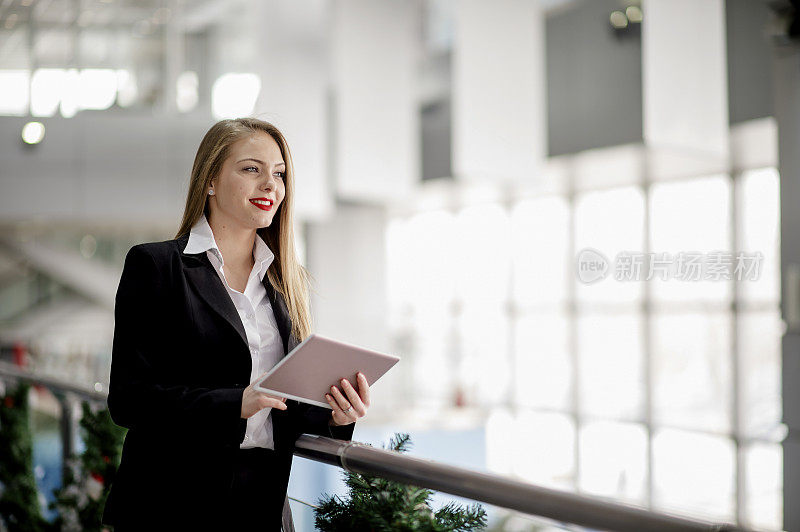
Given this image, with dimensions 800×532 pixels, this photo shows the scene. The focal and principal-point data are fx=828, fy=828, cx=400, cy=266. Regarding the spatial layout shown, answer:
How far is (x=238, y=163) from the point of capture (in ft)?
6.90

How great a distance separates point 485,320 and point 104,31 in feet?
25.9

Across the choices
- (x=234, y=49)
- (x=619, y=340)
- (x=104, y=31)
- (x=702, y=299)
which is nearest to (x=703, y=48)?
(x=702, y=299)

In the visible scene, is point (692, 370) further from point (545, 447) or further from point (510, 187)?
point (510, 187)

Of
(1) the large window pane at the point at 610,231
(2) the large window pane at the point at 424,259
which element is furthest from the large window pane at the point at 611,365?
(2) the large window pane at the point at 424,259

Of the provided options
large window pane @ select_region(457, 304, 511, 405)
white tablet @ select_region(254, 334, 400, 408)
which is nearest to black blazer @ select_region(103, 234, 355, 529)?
white tablet @ select_region(254, 334, 400, 408)

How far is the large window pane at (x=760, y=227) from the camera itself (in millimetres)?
9875

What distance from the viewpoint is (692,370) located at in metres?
10.9

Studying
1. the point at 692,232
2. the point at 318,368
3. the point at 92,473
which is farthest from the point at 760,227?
the point at 318,368

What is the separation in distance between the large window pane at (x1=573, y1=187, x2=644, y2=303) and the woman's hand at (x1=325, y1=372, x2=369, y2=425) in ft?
32.3

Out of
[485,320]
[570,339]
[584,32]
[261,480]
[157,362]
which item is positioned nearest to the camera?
[157,362]

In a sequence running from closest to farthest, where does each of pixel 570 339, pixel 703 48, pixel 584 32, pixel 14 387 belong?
1. pixel 14 387
2. pixel 703 48
3. pixel 584 32
4. pixel 570 339

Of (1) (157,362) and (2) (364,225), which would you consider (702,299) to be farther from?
(1) (157,362)

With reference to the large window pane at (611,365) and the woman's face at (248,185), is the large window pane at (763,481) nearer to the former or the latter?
the large window pane at (611,365)

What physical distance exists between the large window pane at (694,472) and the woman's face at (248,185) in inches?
380
